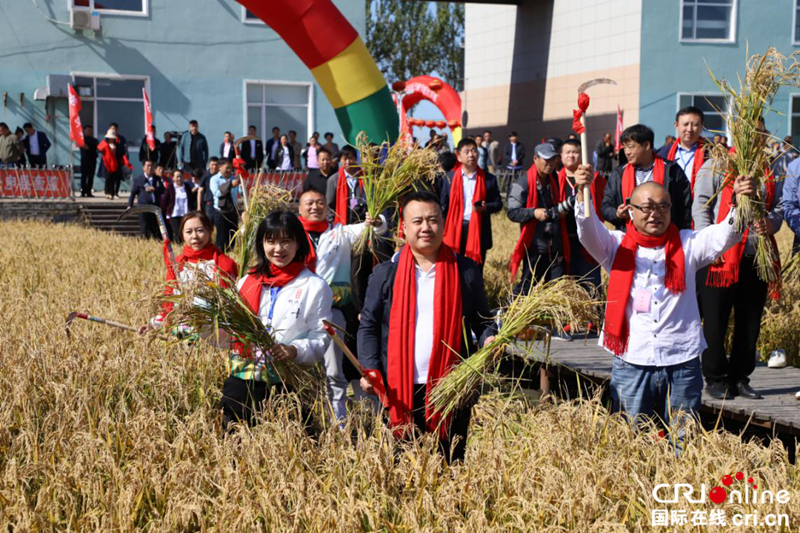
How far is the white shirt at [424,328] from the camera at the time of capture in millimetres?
3840

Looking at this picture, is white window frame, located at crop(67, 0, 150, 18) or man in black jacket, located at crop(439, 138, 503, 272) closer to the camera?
man in black jacket, located at crop(439, 138, 503, 272)

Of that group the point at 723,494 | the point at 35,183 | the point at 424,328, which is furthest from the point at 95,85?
the point at 723,494

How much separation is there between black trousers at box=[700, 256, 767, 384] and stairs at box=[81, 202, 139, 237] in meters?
13.9

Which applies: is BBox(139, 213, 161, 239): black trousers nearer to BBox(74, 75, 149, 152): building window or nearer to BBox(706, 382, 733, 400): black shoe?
BBox(74, 75, 149, 152): building window

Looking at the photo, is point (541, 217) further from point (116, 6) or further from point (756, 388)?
point (116, 6)

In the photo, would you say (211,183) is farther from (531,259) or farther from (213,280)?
(213,280)

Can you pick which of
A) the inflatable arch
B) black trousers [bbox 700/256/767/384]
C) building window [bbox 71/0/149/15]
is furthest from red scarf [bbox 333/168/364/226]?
building window [bbox 71/0/149/15]

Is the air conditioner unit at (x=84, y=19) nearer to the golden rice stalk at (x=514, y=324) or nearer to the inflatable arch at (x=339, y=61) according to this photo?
the inflatable arch at (x=339, y=61)

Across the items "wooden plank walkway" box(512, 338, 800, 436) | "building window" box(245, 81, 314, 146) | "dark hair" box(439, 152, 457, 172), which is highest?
"building window" box(245, 81, 314, 146)

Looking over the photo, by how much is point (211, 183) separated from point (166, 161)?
823cm

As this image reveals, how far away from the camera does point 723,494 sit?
338 cm

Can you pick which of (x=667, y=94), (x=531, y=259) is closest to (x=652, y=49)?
(x=667, y=94)

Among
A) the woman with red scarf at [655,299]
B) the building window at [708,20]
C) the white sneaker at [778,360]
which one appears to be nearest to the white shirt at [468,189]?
the white sneaker at [778,360]

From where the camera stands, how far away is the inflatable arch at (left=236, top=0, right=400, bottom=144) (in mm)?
14484
